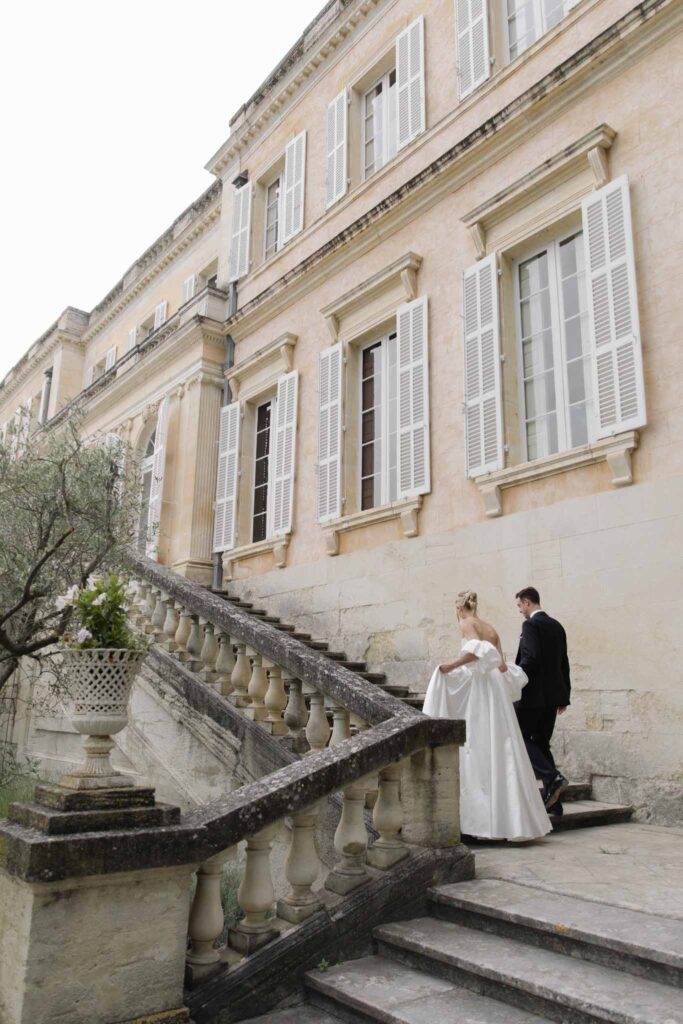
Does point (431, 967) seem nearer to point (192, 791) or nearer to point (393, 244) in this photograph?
point (192, 791)

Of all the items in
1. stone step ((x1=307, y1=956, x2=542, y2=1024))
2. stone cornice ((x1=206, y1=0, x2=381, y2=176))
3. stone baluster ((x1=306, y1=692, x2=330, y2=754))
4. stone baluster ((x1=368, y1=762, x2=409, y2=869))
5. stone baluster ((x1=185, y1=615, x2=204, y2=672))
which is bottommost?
stone step ((x1=307, y1=956, x2=542, y2=1024))

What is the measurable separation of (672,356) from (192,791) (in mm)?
4922

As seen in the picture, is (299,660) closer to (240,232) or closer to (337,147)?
(337,147)

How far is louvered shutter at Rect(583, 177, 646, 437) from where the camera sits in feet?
20.2

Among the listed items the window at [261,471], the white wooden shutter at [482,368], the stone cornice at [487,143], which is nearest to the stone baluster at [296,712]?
the white wooden shutter at [482,368]

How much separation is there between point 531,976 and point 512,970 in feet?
0.26

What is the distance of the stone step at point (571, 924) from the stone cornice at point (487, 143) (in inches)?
267

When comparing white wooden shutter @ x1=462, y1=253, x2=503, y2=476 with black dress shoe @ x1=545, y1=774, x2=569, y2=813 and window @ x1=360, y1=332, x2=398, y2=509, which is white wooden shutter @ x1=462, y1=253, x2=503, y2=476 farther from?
black dress shoe @ x1=545, y1=774, x2=569, y2=813

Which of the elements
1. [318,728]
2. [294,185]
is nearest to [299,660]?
[318,728]

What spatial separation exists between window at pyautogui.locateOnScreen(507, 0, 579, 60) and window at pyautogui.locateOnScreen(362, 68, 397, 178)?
6.19ft

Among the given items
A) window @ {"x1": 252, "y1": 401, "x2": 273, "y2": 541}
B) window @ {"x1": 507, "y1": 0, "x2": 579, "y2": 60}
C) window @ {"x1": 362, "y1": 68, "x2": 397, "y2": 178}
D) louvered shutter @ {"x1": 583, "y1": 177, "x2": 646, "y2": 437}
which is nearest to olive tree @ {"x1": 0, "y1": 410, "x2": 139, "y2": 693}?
window @ {"x1": 252, "y1": 401, "x2": 273, "y2": 541}

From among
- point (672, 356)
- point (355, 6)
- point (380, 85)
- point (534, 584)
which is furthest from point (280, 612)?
point (355, 6)

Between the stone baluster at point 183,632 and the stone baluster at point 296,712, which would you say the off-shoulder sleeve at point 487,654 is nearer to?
the stone baluster at point 296,712

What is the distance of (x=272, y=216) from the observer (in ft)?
40.4
